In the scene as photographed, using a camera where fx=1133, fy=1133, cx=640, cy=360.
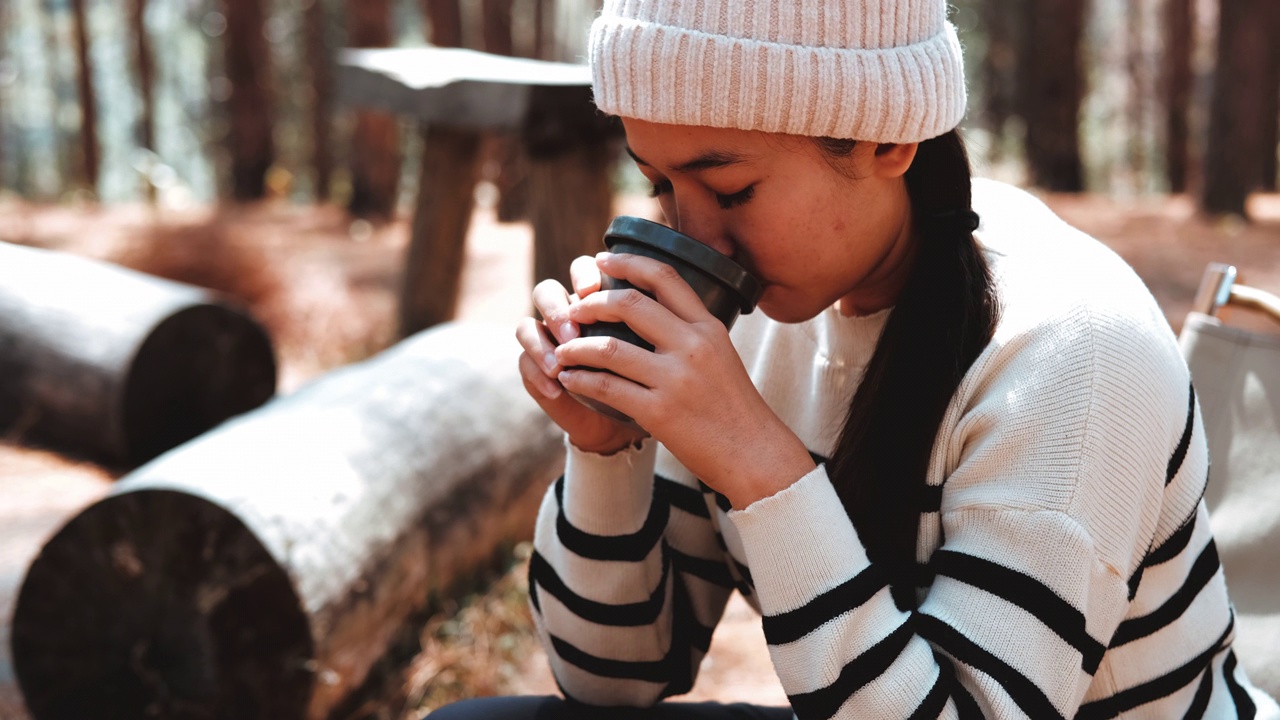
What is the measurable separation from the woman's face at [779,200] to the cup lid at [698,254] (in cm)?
6

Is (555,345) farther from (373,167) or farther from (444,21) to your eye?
(444,21)

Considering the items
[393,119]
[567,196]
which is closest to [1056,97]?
[393,119]

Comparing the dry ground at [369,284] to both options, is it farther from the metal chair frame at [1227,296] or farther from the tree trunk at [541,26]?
the tree trunk at [541,26]

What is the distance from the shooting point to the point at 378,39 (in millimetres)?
9844

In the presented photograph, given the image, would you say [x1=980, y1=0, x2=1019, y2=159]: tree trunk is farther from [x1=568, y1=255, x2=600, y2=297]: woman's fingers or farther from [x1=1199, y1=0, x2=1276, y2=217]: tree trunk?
[x1=568, y1=255, x2=600, y2=297]: woman's fingers

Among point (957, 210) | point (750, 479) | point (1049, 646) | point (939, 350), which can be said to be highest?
point (957, 210)

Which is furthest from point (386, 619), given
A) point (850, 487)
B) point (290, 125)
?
point (290, 125)

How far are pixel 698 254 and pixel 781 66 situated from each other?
248 mm

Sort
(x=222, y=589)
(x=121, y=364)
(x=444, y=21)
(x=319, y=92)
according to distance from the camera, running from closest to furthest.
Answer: (x=222, y=589) < (x=121, y=364) < (x=444, y=21) < (x=319, y=92)

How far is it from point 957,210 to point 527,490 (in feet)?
7.99

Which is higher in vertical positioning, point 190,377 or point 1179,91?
point 1179,91

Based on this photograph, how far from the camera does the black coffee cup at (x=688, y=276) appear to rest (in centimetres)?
139

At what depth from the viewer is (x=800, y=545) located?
1.35m

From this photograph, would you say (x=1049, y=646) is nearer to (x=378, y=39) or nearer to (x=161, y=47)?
(x=378, y=39)
